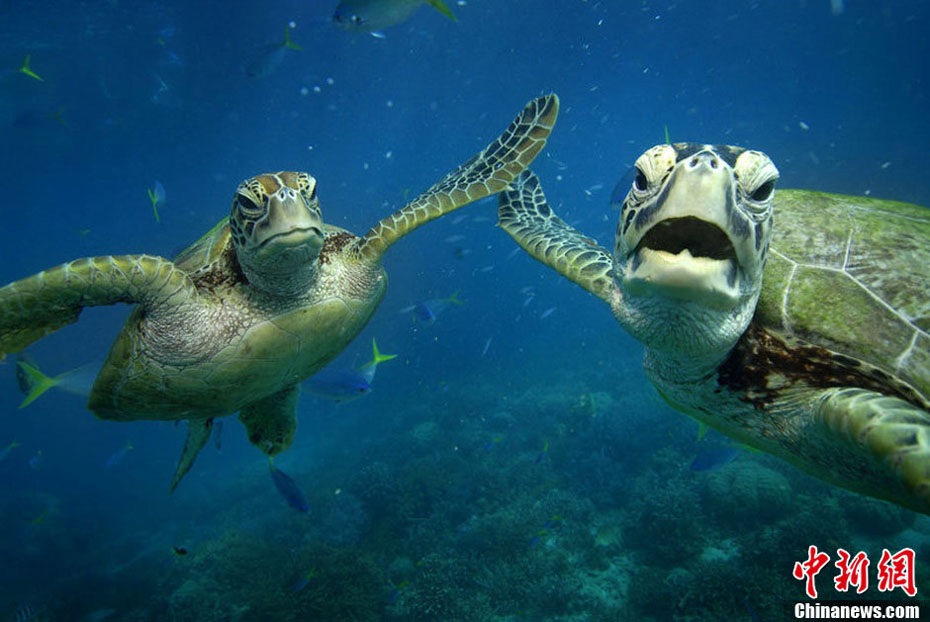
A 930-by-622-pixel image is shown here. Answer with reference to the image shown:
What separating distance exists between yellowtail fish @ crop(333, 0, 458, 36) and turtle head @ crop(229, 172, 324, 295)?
3.93 m

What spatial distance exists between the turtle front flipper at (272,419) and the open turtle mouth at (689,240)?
349 centimetres

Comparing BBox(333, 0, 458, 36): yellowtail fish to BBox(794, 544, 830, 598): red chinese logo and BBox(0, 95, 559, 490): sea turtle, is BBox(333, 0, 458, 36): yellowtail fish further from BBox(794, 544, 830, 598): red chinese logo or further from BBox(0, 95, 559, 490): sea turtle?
BBox(794, 544, 830, 598): red chinese logo

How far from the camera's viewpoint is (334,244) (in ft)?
10.5

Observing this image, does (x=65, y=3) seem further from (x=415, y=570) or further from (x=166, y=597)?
(x=415, y=570)

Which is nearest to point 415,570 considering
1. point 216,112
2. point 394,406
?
point 394,406

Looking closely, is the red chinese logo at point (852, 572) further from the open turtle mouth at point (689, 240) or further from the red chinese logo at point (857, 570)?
the open turtle mouth at point (689, 240)

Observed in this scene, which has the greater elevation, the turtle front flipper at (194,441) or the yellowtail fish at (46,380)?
the yellowtail fish at (46,380)

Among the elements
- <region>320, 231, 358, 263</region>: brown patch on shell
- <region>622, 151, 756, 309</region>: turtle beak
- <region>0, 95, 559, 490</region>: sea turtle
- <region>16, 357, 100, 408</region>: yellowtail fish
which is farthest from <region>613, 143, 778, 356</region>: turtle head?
<region>16, 357, 100, 408</region>: yellowtail fish

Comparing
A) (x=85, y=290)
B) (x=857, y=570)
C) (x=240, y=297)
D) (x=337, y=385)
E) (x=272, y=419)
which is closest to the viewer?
(x=85, y=290)

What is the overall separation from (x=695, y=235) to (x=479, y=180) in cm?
244

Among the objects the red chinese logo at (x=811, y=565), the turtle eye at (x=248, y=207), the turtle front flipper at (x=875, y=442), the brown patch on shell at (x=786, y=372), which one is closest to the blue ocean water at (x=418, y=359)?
the red chinese logo at (x=811, y=565)

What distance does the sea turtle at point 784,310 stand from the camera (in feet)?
3.80

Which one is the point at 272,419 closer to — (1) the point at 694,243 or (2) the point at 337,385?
(2) the point at 337,385

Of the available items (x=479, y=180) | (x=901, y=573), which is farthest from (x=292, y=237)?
(x=901, y=573)
